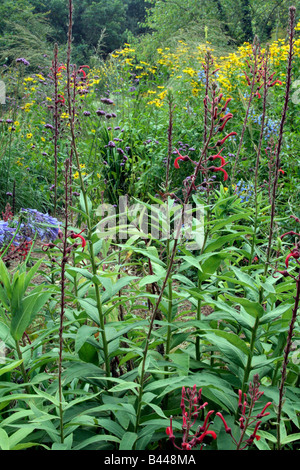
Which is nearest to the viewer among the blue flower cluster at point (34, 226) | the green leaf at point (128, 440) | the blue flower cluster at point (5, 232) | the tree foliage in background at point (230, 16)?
the green leaf at point (128, 440)

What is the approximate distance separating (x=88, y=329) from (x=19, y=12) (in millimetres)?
22316

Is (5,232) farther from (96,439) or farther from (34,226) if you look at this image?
(96,439)

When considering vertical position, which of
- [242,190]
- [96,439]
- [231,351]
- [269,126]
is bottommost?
[96,439]

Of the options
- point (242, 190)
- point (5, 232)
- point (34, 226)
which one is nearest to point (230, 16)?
point (242, 190)

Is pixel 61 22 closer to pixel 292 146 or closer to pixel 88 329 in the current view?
pixel 292 146

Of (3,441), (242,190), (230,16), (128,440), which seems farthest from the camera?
(230,16)

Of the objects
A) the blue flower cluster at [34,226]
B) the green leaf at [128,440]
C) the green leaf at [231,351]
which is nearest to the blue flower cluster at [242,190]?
the blue flower cluster at [34,226]

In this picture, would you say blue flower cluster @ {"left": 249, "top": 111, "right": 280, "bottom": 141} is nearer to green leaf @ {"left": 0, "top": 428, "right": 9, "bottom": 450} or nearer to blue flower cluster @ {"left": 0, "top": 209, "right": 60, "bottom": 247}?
blue flower cluster @ {"left": 0, "top": 209, "right": 60, "bottom": 247}

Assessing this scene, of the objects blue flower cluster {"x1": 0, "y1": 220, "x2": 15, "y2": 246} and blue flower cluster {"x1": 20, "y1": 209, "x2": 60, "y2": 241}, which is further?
blue flower cluster {"x1": 20, "y1": 209, "x2": 60, "y2": 241}

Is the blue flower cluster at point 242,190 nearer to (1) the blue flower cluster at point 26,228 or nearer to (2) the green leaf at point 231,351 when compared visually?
(1) the blue flower cluster at point 26,228

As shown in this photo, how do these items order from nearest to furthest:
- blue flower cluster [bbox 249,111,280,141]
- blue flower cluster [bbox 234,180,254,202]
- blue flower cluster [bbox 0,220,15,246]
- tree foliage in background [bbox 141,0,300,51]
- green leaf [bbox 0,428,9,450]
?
green leaf [bbox 0,428,9,450]
blue flower cluster [bbox 0,220,15,246]
blue flower cluster [bbox 234,180,254,202]
blue flower cluster [bbox 249,111,280,141]
tree foliage in background [bbox 141,0,300,51]

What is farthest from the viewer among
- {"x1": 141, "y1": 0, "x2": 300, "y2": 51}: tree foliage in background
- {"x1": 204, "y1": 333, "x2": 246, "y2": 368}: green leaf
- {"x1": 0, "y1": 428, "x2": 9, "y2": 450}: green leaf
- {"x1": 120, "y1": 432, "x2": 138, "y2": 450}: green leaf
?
{"x1": 141, "y1": 0, "x2": 300, "y2": 51}: tree foliage in background

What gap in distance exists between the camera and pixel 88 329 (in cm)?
134

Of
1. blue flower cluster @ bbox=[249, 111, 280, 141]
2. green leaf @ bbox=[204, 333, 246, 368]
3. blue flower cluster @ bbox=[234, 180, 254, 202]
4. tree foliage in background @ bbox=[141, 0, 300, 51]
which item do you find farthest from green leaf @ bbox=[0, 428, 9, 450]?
tree foliage in background @ bbox=[141, 0, 300, 51]
